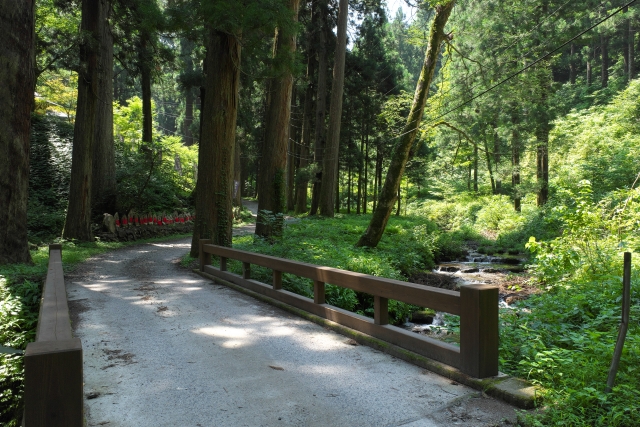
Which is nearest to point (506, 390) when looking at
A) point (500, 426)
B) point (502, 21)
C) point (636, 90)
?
point (500, 426)

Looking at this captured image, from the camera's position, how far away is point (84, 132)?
50.9ft

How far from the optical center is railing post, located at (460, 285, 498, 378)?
12.5ft

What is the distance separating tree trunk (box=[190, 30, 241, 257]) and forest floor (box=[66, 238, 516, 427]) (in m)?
4.85

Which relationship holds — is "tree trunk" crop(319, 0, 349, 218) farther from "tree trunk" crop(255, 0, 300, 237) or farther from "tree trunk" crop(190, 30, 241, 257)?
"tree trunk" crop(190, 30, 241, 257)

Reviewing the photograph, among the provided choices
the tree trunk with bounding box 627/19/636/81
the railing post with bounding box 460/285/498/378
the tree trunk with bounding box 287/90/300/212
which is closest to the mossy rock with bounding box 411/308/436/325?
the railing post with bounding box 460/285/498/378

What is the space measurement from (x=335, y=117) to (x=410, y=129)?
32.5 feet

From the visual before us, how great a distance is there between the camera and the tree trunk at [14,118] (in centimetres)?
934

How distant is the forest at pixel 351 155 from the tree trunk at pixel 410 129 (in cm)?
5

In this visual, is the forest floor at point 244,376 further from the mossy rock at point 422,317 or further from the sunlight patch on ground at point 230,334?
the mossy rock at point 422,317

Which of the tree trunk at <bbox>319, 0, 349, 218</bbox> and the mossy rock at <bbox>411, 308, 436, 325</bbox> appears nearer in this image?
the mossy rock at <bbox>411, 308, 436, 325</bbox>

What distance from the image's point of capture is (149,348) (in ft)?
17.0

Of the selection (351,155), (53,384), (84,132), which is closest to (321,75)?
(351,155)

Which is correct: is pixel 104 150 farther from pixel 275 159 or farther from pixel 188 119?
pixel 188 119

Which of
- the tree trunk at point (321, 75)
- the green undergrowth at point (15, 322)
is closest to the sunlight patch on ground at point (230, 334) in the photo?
the green undergrowth at point (15, 322)
